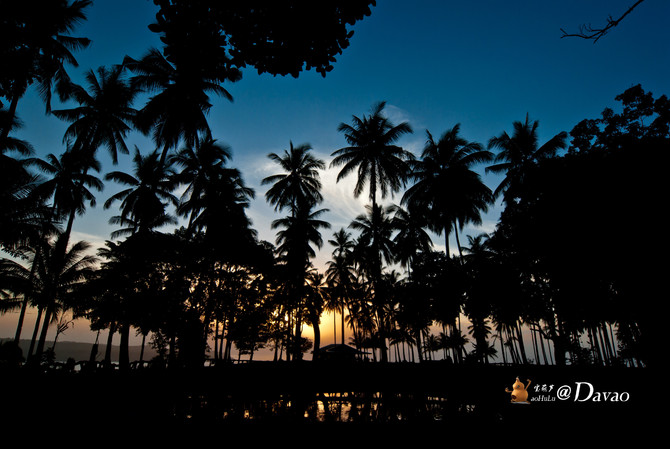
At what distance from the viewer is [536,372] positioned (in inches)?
246

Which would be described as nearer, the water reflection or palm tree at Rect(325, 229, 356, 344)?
the water reflection

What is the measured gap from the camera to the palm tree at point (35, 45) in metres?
7.20

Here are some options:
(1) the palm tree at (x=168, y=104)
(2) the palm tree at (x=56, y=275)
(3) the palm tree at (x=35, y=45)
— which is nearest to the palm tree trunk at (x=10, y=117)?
(3) the palm tree at (x=35, y=45)

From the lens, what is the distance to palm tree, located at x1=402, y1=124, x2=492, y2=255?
2380cm

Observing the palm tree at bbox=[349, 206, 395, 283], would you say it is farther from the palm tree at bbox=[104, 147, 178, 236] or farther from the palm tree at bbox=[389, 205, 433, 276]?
the palm tree at bbox=[104, 147, 178, 236]

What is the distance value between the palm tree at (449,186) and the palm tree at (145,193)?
22151 mm

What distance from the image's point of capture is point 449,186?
23797 millimetres

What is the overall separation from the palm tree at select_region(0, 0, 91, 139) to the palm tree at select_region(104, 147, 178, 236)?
9.24m

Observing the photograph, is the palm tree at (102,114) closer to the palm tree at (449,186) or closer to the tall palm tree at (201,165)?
the tall palm tree at (201,165)

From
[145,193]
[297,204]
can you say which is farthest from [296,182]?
[145,193]

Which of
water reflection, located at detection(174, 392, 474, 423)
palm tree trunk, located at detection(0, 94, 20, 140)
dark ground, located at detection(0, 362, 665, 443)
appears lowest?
water reflection, located at detection(174, 392, 474, 423)

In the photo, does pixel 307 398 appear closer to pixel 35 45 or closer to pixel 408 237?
pixel 35 45

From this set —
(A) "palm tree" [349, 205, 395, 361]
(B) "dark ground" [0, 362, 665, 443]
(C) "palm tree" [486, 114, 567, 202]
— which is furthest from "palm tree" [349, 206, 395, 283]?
(B) "dark ground" [0, 362, 665, 443]

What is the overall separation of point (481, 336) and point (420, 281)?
797cm
